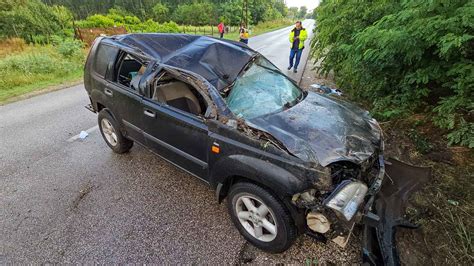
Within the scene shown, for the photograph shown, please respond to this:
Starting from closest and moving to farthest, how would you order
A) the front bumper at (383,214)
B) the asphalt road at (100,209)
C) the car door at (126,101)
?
the front bumper at (383,214)
the asphalt road at (100,209)
the car door at (126,101)

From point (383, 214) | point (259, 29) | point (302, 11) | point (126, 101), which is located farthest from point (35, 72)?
point (302, 11)

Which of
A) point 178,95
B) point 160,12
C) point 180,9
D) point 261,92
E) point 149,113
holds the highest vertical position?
point 261,92

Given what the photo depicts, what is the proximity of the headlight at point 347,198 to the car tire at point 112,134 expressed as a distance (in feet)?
10.6

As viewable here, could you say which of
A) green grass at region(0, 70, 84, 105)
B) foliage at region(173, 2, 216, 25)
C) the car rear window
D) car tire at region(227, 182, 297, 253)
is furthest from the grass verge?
car tire at region(227, 182, 297, 253)

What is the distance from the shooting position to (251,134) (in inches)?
88.4

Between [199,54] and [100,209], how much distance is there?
230 cm

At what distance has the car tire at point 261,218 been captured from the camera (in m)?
2.15

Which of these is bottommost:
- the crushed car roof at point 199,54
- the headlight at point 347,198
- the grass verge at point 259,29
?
the grass verge at point 259,29

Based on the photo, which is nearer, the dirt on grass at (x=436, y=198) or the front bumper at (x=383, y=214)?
the front bumper at (x=383, y=214)

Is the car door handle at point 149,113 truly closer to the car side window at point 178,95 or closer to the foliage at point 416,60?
the car side window at point 178,95

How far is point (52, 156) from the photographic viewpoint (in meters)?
4.08

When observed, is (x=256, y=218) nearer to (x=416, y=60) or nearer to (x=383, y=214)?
(x=383, y=214)

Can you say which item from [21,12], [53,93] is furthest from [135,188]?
[21,12]

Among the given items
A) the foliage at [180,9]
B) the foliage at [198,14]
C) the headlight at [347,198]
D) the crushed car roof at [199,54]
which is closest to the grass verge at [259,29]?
the foliage at [180,9]
